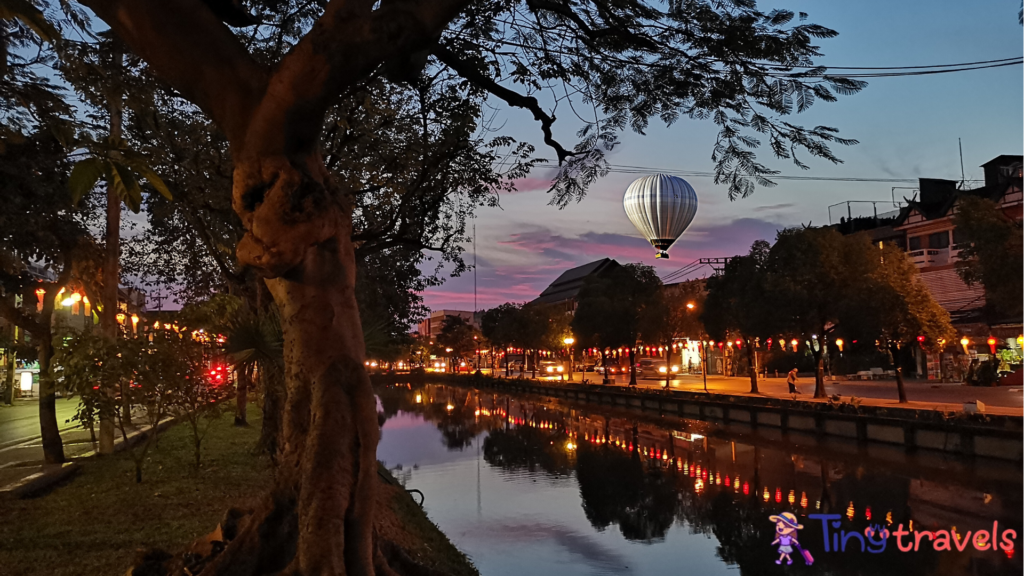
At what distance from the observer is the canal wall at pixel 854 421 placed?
1877 centimetres

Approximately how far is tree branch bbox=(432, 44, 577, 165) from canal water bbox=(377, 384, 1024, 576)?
722cm

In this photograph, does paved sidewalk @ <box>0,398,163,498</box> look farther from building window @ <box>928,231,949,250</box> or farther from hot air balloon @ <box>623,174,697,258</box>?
building window @ <box>928,231,949,250</box>

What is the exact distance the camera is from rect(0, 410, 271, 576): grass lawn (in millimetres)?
7301

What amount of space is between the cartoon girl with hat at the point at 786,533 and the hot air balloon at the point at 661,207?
1463 centimetres

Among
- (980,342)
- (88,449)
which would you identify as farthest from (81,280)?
(980,342)

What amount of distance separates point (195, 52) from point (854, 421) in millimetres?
23198

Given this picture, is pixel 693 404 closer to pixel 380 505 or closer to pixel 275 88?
pixel 380 505

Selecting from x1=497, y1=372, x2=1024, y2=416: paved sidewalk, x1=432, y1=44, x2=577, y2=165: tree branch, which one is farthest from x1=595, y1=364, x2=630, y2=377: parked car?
x1=432, y1=44, x2=577, y2=165: tree branch

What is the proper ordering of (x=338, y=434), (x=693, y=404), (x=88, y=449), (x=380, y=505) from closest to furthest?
1. (x=338, y=434)
2. (x=380, y=505)
3. (x=88, y=449)
4. (x=693, y=404)

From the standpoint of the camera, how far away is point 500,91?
6.62m

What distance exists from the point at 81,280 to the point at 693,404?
24.4 meters

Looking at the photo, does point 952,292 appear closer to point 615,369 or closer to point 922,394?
point 922,394

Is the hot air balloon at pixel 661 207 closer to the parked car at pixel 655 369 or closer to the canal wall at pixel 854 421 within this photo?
the canal wall at pixel 854 421

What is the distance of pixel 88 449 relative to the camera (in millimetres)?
17125
